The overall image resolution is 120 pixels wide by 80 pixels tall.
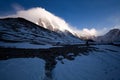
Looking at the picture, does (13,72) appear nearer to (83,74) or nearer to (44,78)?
(44,78)

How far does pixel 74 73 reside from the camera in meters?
15.5

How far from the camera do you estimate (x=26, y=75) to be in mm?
12641

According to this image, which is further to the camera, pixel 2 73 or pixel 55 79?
pixel 55 79

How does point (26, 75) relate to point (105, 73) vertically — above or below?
above

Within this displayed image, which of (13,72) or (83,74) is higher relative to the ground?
(13,72)

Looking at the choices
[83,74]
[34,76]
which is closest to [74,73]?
[83,74]

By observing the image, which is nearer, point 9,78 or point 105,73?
point 9,78

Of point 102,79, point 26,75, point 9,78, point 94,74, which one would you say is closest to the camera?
point 9,78

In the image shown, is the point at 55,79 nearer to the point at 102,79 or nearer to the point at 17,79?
the point at 17,79

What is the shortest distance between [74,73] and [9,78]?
29.7 ft

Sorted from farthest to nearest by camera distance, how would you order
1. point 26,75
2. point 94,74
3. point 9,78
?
point 94,74 → point 26,75 → point 9,78

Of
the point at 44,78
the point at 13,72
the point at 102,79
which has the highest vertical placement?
the point at 13,72

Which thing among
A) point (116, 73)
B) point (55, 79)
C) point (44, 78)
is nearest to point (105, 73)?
point (116, 73)

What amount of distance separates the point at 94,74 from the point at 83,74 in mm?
1911
